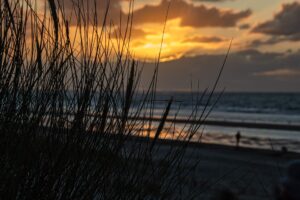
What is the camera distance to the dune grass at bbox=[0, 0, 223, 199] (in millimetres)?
2043

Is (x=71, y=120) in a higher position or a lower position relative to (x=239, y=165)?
higher

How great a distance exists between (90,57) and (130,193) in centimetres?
72

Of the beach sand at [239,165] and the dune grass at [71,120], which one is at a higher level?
the dune grass at [71,120]

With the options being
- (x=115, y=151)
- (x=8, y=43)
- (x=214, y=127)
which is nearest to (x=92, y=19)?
(x=8, y=43)

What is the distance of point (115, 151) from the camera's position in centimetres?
222

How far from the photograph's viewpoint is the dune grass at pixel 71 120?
2.04m

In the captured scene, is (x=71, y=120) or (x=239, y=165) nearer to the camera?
(x=71, y=120)

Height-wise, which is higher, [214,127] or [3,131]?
[3,131]

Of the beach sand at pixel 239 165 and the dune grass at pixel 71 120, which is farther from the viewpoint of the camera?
the beach sand at pixel 239 165

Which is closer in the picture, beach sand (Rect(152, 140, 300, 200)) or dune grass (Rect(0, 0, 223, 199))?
dune grass (Rect(0, 0, 223, 199))

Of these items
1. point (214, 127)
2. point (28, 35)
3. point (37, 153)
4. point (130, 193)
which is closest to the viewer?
point (37, 153)

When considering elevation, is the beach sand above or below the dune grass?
below

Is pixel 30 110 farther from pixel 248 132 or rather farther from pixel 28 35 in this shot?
pixel 248 132

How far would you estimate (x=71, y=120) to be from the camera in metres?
2.33
